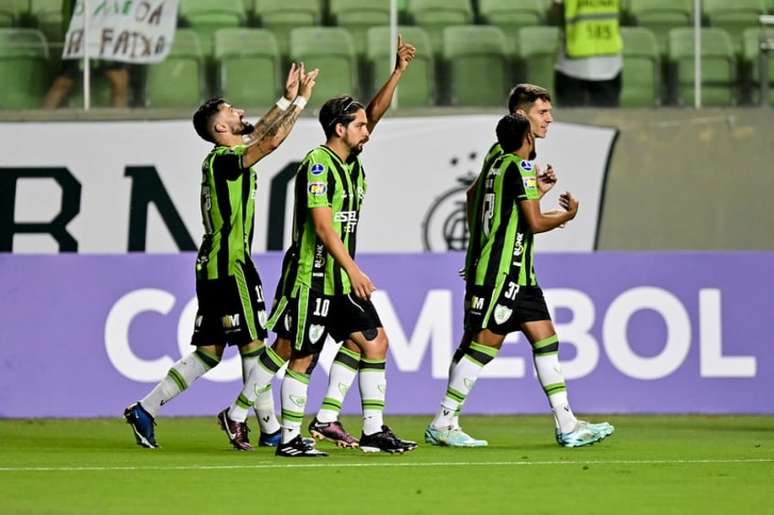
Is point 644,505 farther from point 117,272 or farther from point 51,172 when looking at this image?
point 51,172

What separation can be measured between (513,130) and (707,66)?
7.13m

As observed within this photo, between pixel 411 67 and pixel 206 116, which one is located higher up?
pixel 411 67

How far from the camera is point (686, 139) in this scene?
16297mm

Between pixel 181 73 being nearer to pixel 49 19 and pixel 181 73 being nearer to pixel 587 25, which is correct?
pixel 49 19

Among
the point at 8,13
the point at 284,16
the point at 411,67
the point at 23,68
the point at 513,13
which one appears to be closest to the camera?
the point at 8,13

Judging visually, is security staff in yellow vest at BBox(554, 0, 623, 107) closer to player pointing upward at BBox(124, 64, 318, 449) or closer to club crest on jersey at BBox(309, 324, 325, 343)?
player pointing upward at BBox(124, 64, 318, 449)

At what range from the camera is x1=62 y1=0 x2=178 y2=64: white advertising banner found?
1560 centimetres

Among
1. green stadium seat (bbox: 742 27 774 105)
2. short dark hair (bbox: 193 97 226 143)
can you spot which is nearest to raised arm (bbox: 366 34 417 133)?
short dark hair (bbox: 193 97 226 143)

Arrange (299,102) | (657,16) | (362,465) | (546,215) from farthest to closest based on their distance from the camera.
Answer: (657,16) < (546,215) < (299,102) < (362,465)

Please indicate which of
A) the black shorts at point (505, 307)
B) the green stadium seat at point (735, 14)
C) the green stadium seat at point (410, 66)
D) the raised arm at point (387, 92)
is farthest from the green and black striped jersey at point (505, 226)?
the green stadium seat at point (735, 14)

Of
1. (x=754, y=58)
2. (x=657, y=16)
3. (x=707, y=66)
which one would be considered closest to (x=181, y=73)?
(x=657, y=16)

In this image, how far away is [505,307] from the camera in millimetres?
9680

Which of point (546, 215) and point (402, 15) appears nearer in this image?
point (546, 215)

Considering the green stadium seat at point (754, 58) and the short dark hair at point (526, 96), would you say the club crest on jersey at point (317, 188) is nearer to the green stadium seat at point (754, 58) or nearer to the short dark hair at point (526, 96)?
the short dark hair at point (526, 96)
